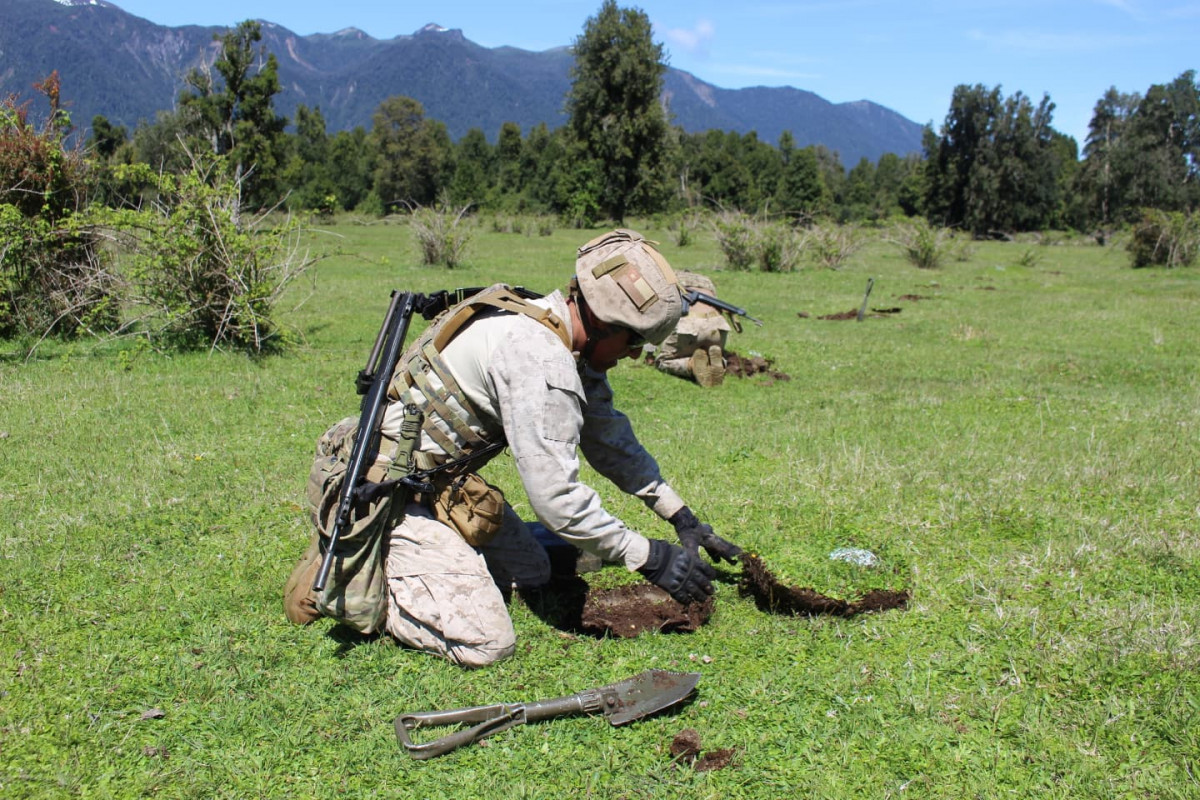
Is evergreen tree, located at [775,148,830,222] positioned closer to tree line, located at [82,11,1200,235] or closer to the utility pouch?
tree line, located at [82,11,1200,235]

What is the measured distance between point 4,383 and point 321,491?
5.89 meters

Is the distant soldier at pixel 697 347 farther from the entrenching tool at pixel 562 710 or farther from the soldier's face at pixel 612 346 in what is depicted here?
the entrenching tool at pixel 562 710

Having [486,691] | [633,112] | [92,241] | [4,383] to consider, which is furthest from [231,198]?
[633,112]

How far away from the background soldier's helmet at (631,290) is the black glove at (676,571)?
928 millimetres

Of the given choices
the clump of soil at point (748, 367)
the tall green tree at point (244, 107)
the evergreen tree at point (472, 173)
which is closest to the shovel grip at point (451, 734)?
the clump of soil at point (748, 367)

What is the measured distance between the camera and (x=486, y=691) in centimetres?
354

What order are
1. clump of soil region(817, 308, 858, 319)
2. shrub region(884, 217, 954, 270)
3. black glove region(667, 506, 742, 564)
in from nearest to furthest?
black glove region(667, 506, 742, 564)
clump of soil region(817, 308, 858, 319)
shrub region(884, 217, 954, 270)

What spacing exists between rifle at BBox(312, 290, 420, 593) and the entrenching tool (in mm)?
707

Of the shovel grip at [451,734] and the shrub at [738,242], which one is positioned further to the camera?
the shrub at [738,242]

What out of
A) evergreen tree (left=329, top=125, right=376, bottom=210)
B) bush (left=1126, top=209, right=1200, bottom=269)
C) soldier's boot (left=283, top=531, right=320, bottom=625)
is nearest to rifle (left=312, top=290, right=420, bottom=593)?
soldier's boot (left=283, top=531, right=320, bottom=625)

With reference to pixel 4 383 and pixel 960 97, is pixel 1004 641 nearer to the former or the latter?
pixel 4 383

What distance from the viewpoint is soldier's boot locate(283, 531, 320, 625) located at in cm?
390

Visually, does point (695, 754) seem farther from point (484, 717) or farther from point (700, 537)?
point (700, 537)

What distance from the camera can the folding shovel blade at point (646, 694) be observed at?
10.8 feet
